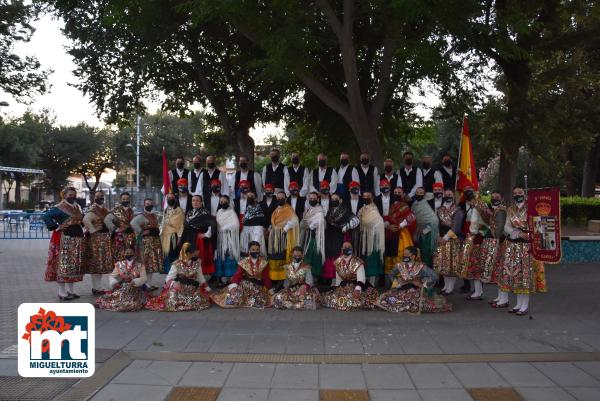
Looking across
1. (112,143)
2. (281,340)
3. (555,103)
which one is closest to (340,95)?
(555,103)

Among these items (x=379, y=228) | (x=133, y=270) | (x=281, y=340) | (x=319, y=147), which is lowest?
(x=281, y=340)

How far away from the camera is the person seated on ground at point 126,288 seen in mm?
8469

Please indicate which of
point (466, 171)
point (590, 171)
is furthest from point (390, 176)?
point (590, 171)

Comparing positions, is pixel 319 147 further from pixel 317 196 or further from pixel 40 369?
pixel 40 369

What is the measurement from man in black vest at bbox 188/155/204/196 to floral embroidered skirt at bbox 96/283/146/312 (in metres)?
2.45

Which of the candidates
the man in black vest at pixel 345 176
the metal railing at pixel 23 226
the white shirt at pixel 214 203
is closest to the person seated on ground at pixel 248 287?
the white shirt at pixel 214 203

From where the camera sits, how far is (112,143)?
5241 centimetres

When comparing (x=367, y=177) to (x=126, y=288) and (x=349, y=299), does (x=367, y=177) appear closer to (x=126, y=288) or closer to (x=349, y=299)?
(x=349, y=299)

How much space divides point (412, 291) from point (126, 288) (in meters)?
4.49

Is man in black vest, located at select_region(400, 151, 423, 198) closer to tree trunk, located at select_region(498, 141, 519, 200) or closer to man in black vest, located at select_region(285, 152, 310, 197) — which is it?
man in black vest, located at select_region(285, 152, 310, 197)

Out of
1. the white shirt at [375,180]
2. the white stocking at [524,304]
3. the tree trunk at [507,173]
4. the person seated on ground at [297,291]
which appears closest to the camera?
the white stocking at [524,304]

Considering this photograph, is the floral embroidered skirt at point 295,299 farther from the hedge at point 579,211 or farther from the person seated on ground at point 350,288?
the hedge at point 579,211

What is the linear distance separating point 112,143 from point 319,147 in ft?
131

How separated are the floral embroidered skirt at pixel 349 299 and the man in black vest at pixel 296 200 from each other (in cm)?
170
